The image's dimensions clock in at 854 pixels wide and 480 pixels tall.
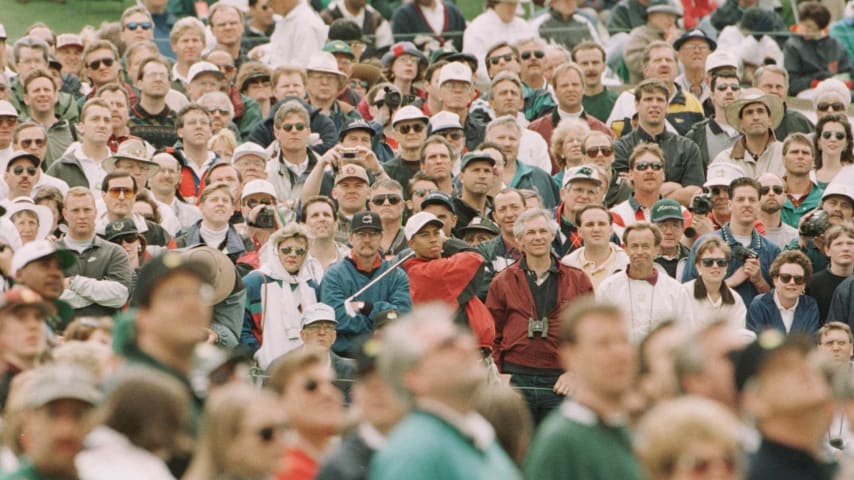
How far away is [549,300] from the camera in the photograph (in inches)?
503

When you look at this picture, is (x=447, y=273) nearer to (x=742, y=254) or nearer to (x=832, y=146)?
(x=742, y=254)

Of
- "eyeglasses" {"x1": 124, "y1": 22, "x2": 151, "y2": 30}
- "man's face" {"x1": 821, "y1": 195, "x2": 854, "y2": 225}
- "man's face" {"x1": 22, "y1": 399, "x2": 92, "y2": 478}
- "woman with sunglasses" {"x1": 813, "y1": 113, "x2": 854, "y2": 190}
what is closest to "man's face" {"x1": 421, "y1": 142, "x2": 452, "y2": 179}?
"man's face" {"x1": 821, "y1": 195, "x2": 854, "y2": 225}

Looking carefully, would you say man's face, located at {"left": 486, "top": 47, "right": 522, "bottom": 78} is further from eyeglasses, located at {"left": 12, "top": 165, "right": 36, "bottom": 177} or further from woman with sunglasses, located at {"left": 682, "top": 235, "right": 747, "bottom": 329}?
eyeglasses, located at {"left": 12, "top": 165, "right": 36, "bottom": 177}

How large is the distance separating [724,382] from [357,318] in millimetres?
6079

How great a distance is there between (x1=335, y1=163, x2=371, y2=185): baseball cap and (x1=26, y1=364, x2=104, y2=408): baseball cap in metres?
7.60

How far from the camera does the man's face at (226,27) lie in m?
19.2

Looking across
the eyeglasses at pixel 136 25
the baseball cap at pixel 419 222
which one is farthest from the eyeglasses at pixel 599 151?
the eyeglasses at pixel 136 25

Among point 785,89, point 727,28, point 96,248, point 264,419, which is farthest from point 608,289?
point 727,28

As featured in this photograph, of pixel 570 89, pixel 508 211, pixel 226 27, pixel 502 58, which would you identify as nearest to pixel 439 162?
pixel 508 211

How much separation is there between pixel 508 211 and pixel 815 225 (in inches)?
94.4

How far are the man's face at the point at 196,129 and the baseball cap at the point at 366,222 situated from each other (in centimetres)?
303

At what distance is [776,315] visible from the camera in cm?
1373

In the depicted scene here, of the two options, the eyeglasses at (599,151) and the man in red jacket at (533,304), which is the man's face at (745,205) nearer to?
the eyeglasses at (599,151)

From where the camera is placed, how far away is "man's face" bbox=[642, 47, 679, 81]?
18.0m
